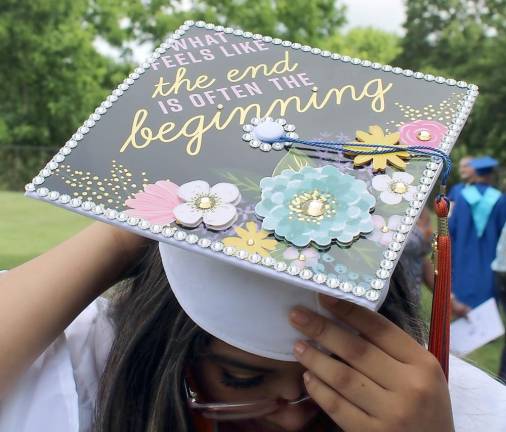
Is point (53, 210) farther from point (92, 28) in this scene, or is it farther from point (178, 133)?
point (92, 28)

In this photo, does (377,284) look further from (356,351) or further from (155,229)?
(155,229)

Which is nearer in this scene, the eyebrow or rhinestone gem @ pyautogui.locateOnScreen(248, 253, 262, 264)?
rhinestone gem @ pyautogui.locateOnScreen(248, 253, 262, 264)

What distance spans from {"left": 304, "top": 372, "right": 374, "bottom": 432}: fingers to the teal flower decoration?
0.30 metres

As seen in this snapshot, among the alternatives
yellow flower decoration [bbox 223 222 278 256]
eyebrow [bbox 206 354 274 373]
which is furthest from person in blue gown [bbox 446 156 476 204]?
yellow flower decoration [bbox 223 222 278 256]

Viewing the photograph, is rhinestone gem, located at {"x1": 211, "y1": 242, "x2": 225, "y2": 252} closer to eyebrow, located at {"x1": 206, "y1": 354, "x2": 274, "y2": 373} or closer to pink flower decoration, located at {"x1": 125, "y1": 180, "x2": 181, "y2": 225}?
pink flower decoration, located at {"x1": 125, "y1": 180, "x2": 181, "y2": 225}

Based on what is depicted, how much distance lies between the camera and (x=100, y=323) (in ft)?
4.99

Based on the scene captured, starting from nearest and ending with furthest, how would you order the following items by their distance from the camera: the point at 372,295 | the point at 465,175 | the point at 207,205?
the point at 372,295
the point at 207,205
the point at 465,175

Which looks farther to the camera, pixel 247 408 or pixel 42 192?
pixel 247 408

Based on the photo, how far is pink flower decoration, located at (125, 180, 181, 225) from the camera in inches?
37.3

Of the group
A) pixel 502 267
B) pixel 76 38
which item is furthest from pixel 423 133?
pixel 76 38

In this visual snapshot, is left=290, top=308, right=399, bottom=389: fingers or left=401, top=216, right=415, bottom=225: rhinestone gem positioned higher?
left=401, top=216, right=415, bottom=225: rhinestone gem

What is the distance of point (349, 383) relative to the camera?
1036 mm

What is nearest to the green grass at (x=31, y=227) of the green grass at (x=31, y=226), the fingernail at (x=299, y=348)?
the green grass at (x=31, y=226)

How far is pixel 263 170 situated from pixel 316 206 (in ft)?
0.41
